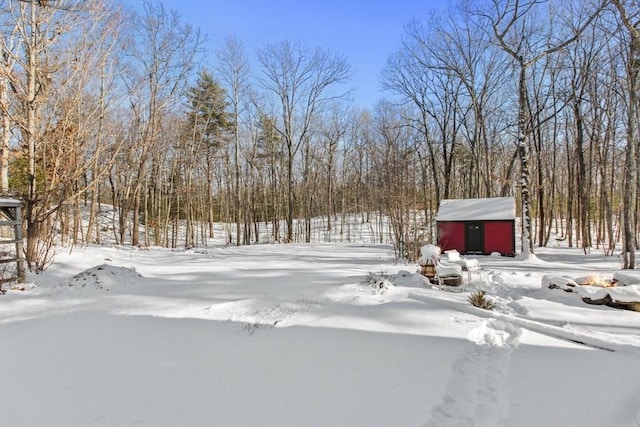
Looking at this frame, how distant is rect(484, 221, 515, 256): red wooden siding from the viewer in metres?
14.5

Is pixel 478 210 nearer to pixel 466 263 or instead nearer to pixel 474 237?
pixel 474 237

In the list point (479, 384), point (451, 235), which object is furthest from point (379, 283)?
point (451, 235)

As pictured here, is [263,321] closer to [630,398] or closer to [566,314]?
[630,398]

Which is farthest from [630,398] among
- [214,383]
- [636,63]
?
[636,63]

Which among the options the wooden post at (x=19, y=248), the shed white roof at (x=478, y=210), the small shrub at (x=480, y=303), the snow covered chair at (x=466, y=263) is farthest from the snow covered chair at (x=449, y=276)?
the shed white roof at (x=478, y=210)

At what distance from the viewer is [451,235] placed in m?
15.4

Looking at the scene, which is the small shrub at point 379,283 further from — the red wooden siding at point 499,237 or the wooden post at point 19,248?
the red wooden siding at point 499,237

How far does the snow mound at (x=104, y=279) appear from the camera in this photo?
5762mm

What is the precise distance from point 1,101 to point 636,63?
16.4 m

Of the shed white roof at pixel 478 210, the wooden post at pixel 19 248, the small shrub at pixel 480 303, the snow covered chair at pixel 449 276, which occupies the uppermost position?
the shed white roof at pixel 478 210

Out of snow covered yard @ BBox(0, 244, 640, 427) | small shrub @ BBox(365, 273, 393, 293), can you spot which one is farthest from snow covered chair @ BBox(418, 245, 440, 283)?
small shrub @ BBox(365, 273, 393, 293)

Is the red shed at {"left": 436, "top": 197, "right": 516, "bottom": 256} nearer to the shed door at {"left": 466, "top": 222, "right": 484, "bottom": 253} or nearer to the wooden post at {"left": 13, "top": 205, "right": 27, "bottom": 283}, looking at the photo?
the shed door at {"left": 466, "top": 222, "right": 484, "bottom": 253}

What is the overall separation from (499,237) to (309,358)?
541 inches

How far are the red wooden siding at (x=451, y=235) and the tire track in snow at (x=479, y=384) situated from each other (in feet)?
38.5
